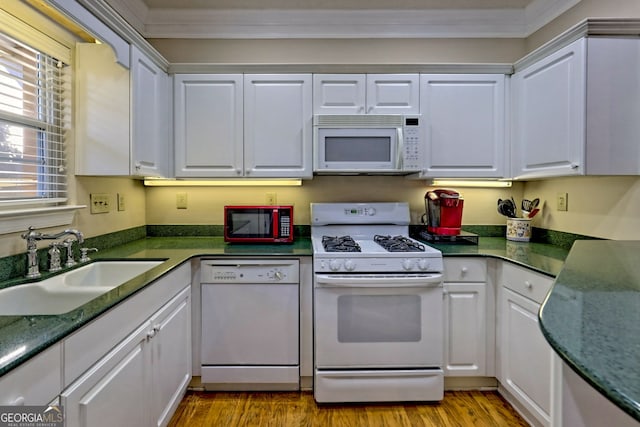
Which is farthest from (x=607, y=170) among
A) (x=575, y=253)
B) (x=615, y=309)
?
(x=615, y=309)

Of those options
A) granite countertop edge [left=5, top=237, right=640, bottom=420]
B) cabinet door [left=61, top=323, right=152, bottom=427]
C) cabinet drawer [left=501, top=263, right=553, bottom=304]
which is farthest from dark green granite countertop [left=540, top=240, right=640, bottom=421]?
cabinet door [left=61, top=323, right=152, bottom=427]

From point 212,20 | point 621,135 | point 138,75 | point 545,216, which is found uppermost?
point 212,20

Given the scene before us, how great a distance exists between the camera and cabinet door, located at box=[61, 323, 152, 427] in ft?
3.26

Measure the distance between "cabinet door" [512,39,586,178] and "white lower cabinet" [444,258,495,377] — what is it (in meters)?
0.70

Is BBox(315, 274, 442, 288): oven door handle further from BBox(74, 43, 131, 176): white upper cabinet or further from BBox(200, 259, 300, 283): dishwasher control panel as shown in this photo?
BBox(74, 43, 131, 176): white upper cabinet

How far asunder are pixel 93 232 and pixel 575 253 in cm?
247

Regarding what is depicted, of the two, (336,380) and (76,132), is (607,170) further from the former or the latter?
(76,132)

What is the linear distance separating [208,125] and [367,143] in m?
1.08

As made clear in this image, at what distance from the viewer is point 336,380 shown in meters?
1.97

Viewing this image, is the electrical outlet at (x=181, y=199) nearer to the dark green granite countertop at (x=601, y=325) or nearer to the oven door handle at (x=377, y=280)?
the oven door handle at (x=377, y=280)

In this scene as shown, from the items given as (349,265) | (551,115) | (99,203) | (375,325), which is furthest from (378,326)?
(99,203)

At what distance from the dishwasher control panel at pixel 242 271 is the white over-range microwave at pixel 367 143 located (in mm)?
716

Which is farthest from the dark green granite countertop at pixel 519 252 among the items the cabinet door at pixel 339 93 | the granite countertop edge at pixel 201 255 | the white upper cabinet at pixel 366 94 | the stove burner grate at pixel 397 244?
the cabinet door at pixel 339 93

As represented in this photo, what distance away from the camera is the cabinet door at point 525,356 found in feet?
5.45
